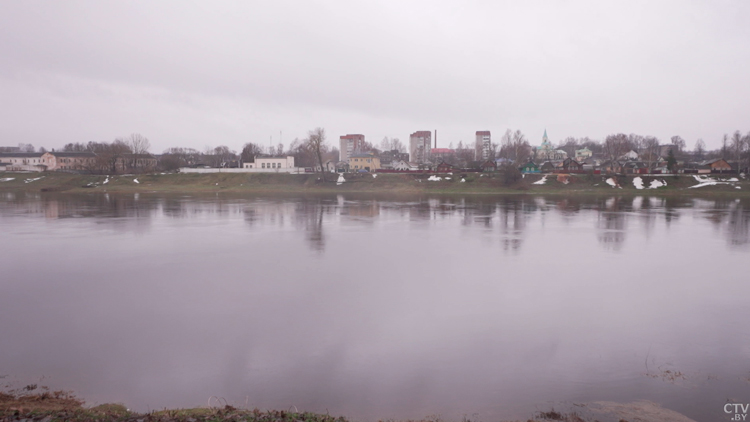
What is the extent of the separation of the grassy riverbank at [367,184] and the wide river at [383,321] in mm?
37115

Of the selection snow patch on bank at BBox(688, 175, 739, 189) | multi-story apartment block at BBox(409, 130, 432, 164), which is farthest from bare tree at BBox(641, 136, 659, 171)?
multi-story apartment block at BBox(409, 130, 432, 164)

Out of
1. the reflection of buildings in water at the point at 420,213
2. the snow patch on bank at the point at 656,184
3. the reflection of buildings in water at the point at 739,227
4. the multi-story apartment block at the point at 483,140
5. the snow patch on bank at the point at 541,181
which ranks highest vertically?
the multi-story apartment block at the point at 483,140

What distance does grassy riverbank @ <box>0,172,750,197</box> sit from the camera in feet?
186

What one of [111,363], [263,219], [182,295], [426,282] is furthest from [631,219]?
[111,363]

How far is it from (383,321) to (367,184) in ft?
180

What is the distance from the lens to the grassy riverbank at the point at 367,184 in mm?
56594

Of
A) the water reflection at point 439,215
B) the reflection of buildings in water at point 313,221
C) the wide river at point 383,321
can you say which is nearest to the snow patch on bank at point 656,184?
the water reflection at point 439,215

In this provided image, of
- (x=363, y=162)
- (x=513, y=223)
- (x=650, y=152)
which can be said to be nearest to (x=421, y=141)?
(x=363, y=162)

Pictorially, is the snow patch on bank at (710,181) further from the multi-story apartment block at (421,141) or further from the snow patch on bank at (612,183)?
the multi-story apartment block at (421,141)

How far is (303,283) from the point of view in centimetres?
1412

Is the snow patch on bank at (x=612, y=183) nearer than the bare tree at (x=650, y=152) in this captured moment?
Yes

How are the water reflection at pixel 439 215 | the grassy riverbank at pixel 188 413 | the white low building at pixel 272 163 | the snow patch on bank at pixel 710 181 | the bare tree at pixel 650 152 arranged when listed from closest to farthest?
the grassy riverbank at pixel 188 413 < the water reflection at pixel 439 215 < the snow patch on bank at pixel 710 181 < the bare tree at pixel 650 152 < the white low building at pixel 272 163

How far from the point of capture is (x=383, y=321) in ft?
35.7

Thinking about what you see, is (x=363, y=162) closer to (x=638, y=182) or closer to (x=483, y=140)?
(x=638, y=182)
